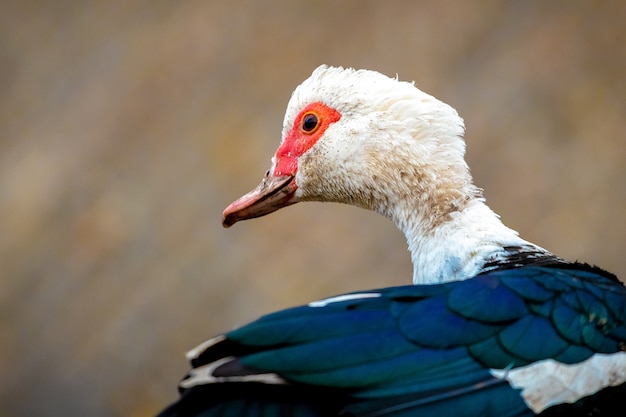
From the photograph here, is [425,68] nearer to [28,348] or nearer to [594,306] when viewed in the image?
[28,348]

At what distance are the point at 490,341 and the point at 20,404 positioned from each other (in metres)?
5.31

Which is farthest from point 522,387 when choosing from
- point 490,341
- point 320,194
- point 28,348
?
point 28,348

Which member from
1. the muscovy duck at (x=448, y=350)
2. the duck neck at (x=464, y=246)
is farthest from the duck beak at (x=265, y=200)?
the muscovy duck at (x=448, y=350)

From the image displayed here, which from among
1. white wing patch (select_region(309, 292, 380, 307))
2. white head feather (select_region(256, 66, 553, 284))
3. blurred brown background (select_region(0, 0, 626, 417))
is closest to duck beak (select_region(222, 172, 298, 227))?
white head feather (select_region(256, 66, 553, 284))

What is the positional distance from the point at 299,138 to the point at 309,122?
0.06m

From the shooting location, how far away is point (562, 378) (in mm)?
2027

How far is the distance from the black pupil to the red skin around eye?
0.01 meters

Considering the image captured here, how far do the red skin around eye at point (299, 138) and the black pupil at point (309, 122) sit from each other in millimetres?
12

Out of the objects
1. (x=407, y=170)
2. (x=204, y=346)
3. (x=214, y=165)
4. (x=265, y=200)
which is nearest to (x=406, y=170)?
(x=407, y=170)

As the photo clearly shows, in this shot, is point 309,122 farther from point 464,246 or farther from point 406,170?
point 464,246

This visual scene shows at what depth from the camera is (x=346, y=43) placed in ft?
21.2

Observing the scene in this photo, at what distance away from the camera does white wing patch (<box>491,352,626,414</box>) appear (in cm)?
198

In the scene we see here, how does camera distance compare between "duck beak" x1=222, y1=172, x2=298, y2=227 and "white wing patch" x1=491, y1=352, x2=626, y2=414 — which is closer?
"white wing patch" x1=491, y1=352, x2=626, y2=414

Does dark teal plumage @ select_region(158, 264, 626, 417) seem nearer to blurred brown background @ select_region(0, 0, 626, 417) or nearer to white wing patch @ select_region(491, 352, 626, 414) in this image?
white wing patch @ select_region(491, 352, 626, 414)
